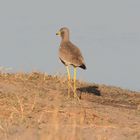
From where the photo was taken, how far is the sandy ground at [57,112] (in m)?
9.45

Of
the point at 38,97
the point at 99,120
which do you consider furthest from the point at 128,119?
the point at 38,97

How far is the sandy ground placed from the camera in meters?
9.45

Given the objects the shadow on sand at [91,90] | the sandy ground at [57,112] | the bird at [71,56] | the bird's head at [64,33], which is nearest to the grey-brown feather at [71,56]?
the bird at [71,56]

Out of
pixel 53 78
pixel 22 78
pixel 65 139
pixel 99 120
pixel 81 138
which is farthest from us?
pixel 53 78

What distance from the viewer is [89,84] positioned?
20.1 metres

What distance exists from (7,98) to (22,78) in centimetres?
448

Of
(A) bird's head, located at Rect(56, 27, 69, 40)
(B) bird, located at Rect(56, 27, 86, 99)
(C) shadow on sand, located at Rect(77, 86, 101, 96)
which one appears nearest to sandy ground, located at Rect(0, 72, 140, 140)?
(C) shadow on sand, located at Rect(77, 86, 101, 96)

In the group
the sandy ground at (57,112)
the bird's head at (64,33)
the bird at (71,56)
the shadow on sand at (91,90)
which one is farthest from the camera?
the shadow on sand at (91,90)

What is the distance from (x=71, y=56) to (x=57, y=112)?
6.00 m

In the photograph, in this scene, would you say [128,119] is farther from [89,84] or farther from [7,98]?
[89,84]

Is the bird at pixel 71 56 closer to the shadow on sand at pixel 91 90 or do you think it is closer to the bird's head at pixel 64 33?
the bird's head at pixel 64 33

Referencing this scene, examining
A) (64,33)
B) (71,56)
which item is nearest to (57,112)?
(71,56)

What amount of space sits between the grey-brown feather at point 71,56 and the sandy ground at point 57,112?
863 millimetres

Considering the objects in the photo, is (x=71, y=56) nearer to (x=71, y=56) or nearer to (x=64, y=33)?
(x=71, y=56)
